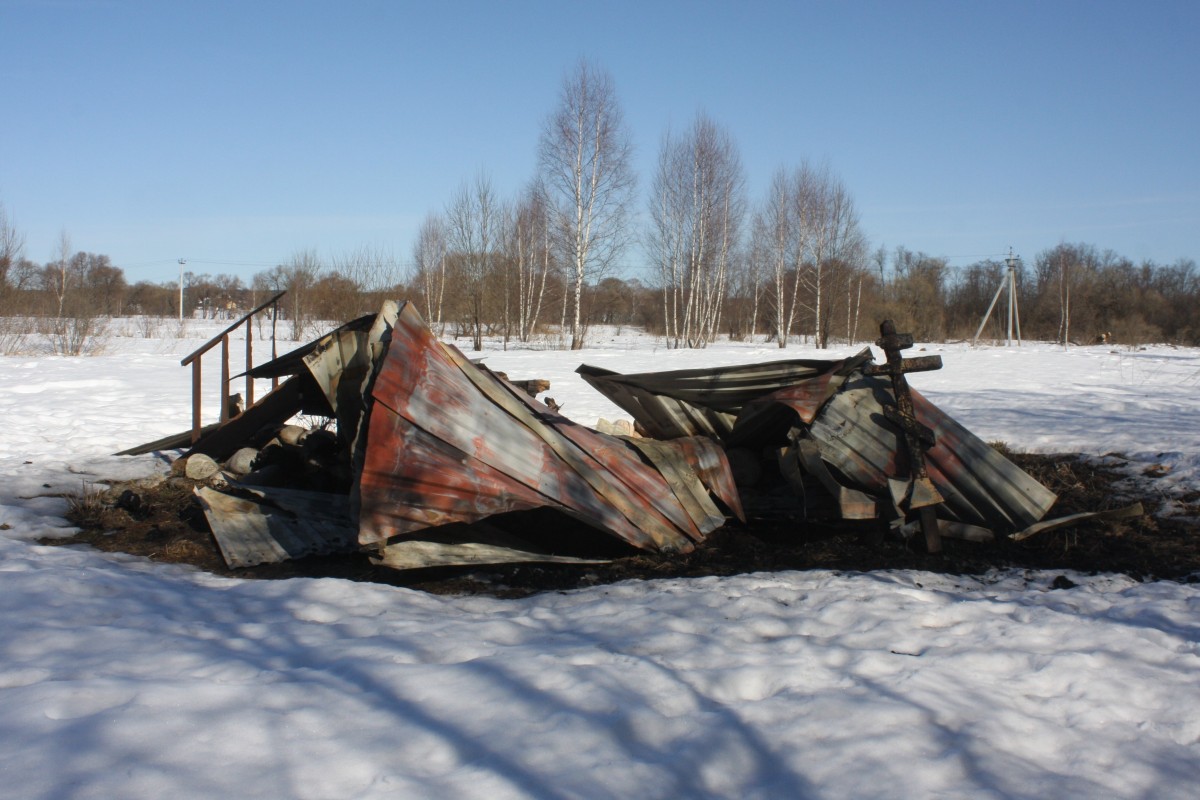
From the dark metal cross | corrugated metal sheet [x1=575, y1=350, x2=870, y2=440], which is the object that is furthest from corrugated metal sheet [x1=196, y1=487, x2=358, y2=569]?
the dark metal cross

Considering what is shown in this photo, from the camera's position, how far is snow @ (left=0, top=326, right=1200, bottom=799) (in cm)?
249

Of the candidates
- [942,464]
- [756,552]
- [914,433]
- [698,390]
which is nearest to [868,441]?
[914,433]

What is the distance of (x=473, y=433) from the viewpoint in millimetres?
4961

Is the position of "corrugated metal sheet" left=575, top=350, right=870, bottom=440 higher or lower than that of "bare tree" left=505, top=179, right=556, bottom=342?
lower

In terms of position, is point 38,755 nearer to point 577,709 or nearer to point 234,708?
point 234,708

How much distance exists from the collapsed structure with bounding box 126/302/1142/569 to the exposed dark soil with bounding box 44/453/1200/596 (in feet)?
0.42

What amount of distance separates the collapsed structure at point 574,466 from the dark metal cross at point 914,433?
11mm

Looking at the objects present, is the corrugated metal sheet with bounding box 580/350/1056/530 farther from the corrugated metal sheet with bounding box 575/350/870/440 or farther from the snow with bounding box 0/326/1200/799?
the snow with bounding box 0/326/1200/799

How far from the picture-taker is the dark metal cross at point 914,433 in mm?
5359

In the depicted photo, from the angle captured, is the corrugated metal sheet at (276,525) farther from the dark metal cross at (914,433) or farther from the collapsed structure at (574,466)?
the dark metal cross at (914,433)

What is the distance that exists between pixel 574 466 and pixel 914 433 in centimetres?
226


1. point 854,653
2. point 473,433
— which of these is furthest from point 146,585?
point 854,653

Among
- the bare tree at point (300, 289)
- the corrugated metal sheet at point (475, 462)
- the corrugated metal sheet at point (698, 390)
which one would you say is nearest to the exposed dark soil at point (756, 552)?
the corrugated metal sheet at point (475, 462)

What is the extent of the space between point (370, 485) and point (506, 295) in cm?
3262
